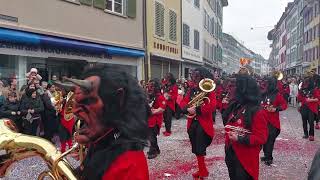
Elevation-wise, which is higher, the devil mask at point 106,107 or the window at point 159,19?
the window at point 159,19

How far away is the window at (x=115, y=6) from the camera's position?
18.3 metres

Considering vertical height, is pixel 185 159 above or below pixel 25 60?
below

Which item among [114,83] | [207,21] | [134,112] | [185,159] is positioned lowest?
[185,159]

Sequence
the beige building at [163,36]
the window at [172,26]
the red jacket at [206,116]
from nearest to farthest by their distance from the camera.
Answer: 1. the red jacket at [206,116]
2. the beige building at [163,36]
3. the window at [172,26]

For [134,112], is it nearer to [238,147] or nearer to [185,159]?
[238,147]

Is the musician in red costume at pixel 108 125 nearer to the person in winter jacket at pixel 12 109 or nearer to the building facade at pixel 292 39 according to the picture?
the person in winter jacket at pixel 12 109

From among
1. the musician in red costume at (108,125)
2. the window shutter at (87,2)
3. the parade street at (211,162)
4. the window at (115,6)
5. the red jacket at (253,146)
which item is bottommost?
the parade street at (211,162)

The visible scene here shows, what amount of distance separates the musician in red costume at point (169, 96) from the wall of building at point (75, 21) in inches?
167

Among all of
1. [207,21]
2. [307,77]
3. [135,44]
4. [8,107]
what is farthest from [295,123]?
[207,21]

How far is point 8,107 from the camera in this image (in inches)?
410

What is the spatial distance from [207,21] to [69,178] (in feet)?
125

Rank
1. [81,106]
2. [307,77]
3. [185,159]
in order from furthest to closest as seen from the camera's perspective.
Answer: [307,77]
[185,159]
[81,106]

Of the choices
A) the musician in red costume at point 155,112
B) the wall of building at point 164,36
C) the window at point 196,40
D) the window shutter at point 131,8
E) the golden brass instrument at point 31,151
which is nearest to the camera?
the golden brass instrument at point 31,151

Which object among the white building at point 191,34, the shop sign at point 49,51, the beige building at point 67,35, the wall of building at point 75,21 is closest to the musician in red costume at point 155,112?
the beige building at point 67,35
